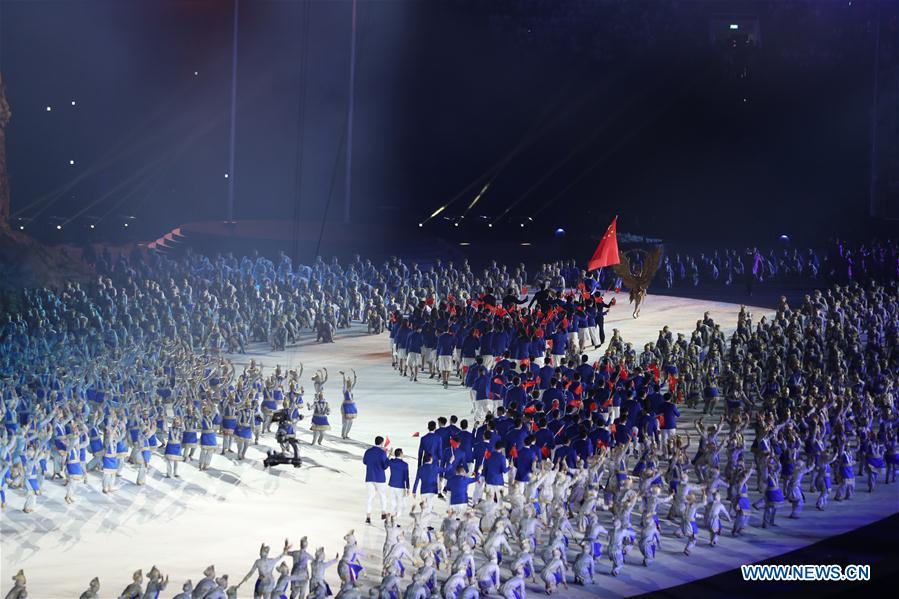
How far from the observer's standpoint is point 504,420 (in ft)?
65.4

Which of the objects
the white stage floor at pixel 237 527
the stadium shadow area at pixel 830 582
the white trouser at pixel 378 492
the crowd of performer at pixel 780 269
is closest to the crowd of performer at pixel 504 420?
the white trouser at pixel 378 492

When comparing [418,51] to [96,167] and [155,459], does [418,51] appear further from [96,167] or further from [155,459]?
[155,459]

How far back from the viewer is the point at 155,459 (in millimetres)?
21281

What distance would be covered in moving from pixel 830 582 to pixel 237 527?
7.96 m

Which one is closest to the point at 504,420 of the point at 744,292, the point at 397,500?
the point at 397,500

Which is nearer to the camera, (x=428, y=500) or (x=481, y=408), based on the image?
(x=428, y=500)

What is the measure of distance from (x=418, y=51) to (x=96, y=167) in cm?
1238

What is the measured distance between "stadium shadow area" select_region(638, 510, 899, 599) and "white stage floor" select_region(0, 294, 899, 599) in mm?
229

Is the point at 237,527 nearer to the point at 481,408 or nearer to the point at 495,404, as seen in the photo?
the point at 481,408

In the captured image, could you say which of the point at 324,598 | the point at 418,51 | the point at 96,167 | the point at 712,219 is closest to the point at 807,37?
the point at 712,219

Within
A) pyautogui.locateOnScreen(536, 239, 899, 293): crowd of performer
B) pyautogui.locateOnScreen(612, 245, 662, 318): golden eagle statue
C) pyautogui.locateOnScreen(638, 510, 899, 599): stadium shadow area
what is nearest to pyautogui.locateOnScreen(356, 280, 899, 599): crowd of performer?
pyautogui.locateOnScreen(638, 510, 899, 599): stadium shadow area

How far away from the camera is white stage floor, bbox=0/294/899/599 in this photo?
55.2 feet

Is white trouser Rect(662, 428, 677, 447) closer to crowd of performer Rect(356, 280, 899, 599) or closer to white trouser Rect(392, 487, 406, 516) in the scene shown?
crowd of performer Rect(356, 280, 899, 599)

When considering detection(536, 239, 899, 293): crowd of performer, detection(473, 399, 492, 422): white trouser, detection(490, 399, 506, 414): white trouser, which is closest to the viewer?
detection(473, 399, 492, 422): white trouser
